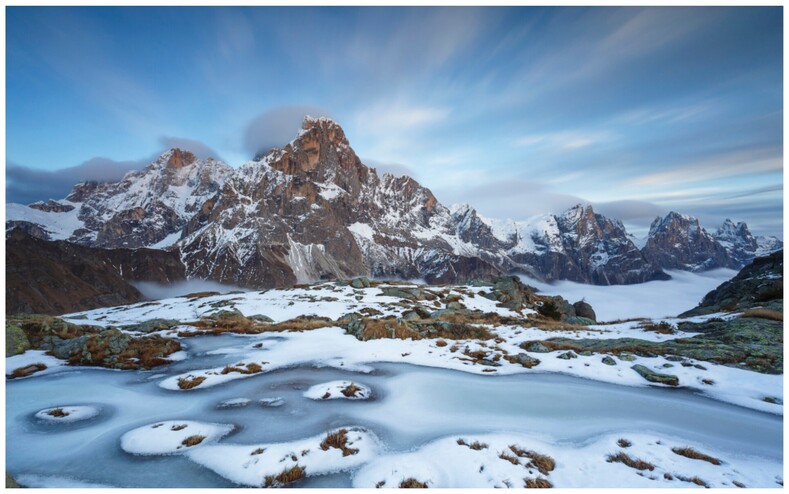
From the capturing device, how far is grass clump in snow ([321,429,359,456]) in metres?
9.98

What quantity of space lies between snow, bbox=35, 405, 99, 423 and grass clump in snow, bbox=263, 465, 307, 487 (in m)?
7.78

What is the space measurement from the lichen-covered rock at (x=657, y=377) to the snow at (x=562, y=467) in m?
5.87

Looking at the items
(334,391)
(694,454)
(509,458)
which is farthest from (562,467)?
(334,391)

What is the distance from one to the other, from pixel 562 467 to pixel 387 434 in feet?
15.9

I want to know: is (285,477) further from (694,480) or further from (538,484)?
(694,480)

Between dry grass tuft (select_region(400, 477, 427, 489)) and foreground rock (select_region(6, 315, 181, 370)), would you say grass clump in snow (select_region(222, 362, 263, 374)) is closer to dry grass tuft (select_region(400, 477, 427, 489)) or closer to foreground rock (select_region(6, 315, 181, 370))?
foreground rock (select_region(6, 315, 181, 370))

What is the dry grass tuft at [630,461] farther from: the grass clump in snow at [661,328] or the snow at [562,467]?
the grass clump in snow at [661,328]

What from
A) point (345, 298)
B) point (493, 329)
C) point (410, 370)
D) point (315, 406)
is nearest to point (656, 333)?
point (493, 329)

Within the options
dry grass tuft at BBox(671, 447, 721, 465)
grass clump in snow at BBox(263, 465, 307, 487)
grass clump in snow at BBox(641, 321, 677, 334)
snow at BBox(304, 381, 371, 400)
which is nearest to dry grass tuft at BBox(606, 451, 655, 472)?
dry grass tuft at BBox(671, 447, 721, 465)

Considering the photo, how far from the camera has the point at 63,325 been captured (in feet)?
76.3

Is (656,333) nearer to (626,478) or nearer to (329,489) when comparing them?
(626,478)

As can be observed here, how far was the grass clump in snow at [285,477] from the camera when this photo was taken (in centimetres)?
880

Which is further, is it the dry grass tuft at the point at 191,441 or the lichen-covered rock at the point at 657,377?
the lichen-covered rock at the point at 657,377

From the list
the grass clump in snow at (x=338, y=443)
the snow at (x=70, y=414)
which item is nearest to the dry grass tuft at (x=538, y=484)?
the grass clump in snow at (x=338, y=443)
